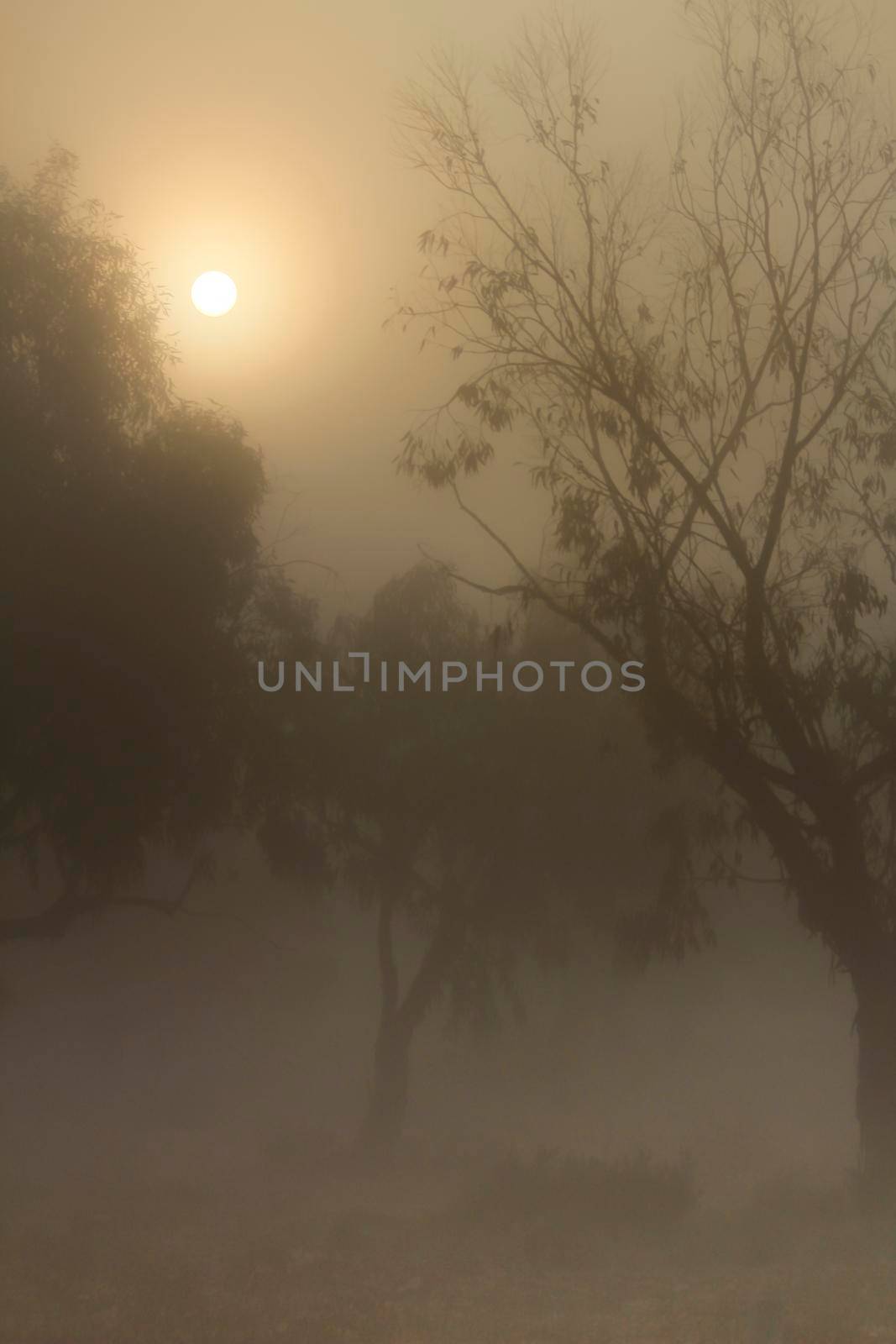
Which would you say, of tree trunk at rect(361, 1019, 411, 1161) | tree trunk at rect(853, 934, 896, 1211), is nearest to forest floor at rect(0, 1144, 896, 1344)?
tree trunk at rect(853, 934, 896, 1211)

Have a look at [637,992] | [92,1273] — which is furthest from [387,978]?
[92,1273]

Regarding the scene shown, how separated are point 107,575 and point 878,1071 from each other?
18.0 ft

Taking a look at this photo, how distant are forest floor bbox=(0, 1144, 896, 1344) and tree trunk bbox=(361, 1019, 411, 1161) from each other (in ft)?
1.33

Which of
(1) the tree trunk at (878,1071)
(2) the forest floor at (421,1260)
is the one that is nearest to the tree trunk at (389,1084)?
(2) the forest floor at (421,1260)

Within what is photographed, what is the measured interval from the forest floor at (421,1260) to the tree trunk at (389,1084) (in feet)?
1.33

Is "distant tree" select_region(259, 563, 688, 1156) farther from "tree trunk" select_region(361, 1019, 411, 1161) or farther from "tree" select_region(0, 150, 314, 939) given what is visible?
"tree" select_region(0, 150, 314, 939)

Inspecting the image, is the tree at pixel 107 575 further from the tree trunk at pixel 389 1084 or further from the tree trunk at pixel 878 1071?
the tree trunk at pixel 878 1071

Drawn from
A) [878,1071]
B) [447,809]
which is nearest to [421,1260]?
[878,1071]

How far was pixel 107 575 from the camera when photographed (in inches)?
314

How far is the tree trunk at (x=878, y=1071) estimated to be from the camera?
24.8 ft

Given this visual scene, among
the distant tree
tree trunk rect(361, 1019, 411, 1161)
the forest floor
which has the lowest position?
the forest floor

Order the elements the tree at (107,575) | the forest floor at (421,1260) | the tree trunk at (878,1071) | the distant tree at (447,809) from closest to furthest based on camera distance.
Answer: the forest floor at (421,1260), the tree trunk at (878,1071), the tree at (107,575), the distant tree at (447,809)

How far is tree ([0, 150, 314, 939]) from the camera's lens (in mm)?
7891

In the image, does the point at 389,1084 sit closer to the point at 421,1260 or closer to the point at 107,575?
the point at 421,1260
